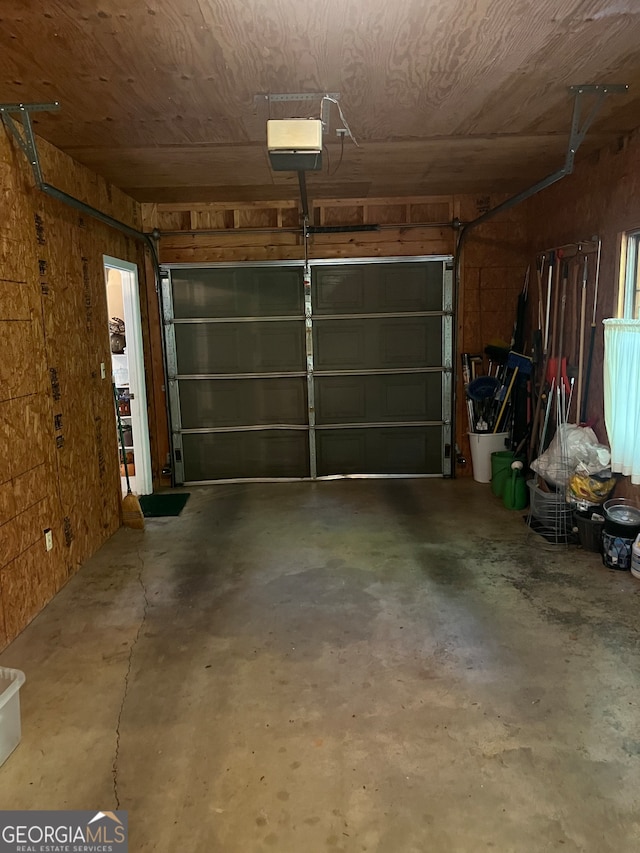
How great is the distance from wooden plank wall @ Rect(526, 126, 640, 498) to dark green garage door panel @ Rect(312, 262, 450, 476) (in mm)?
1432

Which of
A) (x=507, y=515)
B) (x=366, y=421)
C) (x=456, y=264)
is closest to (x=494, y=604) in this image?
(x=507, y=515)

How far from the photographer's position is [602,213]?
4.10m

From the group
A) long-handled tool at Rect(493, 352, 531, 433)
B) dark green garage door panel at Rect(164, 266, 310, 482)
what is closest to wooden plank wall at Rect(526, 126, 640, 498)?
long-handled tool at Rect(493, 352, 531, 433)

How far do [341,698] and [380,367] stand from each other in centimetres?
388

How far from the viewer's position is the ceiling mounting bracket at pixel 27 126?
296cm

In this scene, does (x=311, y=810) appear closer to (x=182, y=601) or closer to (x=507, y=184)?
(x=182, y=601)

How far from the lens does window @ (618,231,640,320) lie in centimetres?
383

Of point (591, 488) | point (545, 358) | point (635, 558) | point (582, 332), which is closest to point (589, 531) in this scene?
point (591, 488)

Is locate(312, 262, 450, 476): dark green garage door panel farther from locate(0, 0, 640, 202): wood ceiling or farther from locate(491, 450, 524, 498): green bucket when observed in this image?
locate(0, 0, 640, 202): wood ceiling

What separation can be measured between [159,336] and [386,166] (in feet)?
8.94

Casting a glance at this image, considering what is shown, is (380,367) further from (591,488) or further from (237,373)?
(591,488)

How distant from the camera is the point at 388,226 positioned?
18.7 feet

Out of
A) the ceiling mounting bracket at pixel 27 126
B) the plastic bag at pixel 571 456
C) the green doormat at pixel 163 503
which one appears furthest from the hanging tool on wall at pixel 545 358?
the ceiling mounting bracket at pixel 27 126

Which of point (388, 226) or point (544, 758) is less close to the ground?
point (388, 226)
